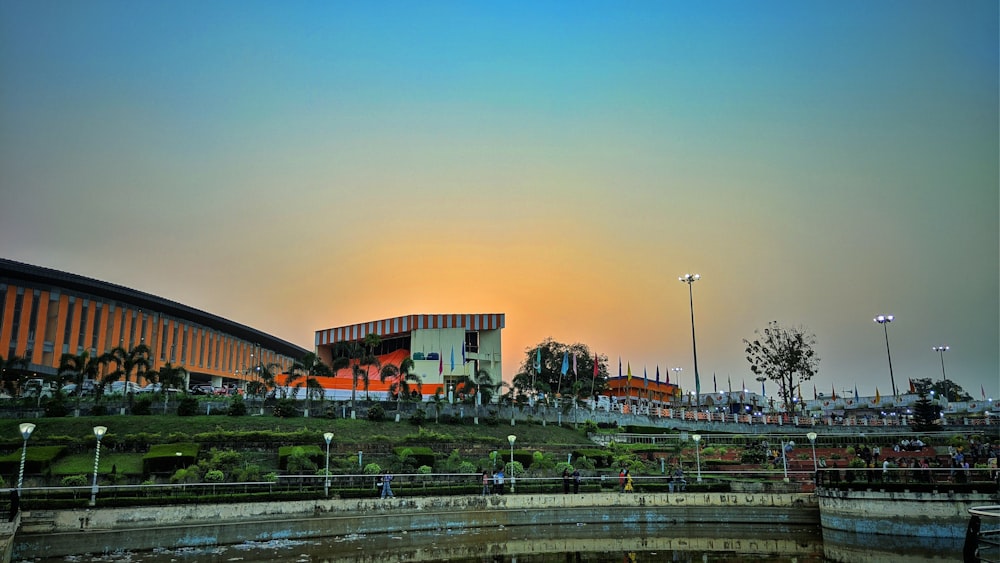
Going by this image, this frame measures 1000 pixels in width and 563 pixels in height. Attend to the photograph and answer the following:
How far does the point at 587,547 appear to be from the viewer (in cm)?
2664

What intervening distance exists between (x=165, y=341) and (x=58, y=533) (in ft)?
203

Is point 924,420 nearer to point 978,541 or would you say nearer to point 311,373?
point 311,373

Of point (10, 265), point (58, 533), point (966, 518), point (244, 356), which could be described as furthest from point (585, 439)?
point (244, 356)

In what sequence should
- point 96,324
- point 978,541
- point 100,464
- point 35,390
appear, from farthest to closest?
point 96,324
point 35,390
point 100,464
point 978,541

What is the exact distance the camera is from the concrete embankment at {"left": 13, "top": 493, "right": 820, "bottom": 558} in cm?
2269

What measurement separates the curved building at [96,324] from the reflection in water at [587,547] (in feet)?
150

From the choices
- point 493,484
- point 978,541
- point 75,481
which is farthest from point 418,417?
point 978,541

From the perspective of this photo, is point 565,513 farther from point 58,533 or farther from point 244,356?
point 244,356

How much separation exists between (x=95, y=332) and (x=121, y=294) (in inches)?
167

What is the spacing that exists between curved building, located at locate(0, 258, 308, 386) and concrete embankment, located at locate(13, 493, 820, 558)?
44.4 m

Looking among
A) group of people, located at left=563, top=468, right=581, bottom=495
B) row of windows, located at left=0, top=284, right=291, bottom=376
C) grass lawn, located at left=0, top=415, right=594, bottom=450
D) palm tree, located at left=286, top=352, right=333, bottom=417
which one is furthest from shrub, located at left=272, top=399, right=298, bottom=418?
row of windows, located at left=0, top=284, right=291, bottom=376

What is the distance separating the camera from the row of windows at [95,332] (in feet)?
208

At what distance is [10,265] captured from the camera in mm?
59906

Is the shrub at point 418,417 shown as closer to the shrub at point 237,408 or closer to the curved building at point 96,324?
the shrub at point 237,408
